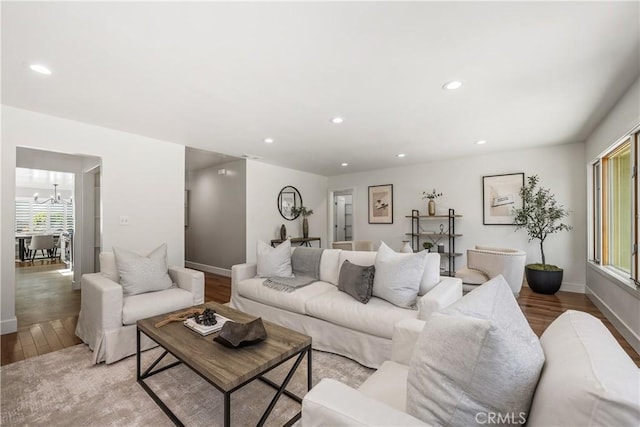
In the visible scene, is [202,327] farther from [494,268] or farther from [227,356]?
[494,268]

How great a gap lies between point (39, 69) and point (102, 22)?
972mm

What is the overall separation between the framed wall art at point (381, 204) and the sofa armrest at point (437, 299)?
3846mm

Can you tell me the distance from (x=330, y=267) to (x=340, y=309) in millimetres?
787

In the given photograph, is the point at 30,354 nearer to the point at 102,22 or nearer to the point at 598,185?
the point at 102,22

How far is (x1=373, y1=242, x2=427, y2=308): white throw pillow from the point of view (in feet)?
7.59

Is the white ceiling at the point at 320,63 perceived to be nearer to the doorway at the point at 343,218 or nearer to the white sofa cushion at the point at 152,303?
the white sofa cushion at the point at 152,303

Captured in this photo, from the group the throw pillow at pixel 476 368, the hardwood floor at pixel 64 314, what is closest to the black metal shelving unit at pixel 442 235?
the hardwood floor at pixel 64 314

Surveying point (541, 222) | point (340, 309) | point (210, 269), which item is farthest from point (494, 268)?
point (210, 269)

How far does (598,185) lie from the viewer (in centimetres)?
383

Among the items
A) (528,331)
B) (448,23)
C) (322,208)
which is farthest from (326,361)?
(322,208)

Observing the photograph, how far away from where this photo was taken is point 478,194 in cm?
508

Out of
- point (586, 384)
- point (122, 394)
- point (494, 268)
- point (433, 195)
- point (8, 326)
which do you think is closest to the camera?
point (586, 384)

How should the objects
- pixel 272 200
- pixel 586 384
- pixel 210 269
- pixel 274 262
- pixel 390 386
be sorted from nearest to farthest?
1. pixel 586 384
2. pixel 390 386
3. pixel 274 262
4. pixel 272 200
5. pixel 210 269

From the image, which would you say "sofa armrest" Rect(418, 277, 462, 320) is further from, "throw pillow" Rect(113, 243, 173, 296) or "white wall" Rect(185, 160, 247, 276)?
"white wall" Rect(185, 160, 247, 276)
